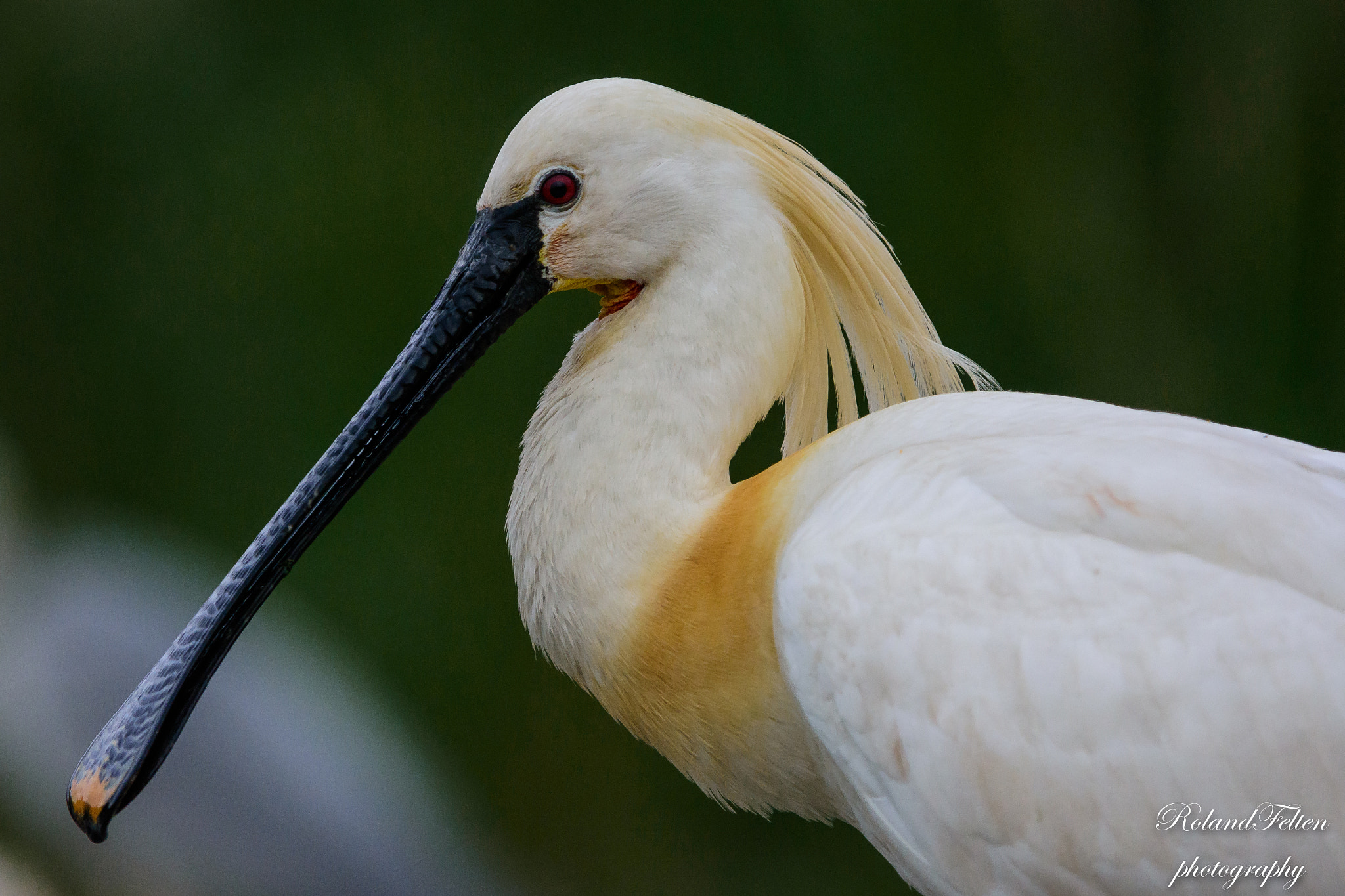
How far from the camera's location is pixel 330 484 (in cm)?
151

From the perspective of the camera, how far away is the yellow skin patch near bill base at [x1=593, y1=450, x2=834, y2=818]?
4.09 feet

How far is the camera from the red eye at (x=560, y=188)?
1.39 meters

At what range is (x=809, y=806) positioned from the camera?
133 cm

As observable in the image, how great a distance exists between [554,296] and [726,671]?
1.99 meters

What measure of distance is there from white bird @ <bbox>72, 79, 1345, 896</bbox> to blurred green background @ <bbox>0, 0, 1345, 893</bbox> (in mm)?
1587

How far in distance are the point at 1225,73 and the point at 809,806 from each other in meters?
2.53

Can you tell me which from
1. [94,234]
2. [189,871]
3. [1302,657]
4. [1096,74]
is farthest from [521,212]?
[94,234]

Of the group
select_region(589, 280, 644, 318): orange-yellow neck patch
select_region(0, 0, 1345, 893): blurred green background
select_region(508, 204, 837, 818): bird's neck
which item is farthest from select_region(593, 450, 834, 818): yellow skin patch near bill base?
select_region(0, 0, 1345, 893): blurred green background

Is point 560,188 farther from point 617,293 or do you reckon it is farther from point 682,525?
point 682,525

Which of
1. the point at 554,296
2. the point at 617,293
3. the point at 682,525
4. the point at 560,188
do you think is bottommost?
the point at 554,296

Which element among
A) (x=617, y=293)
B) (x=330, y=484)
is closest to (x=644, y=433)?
(x=617, y=293)

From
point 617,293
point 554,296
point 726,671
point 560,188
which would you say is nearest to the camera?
point 726,671

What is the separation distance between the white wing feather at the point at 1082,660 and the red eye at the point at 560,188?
0.50 metres

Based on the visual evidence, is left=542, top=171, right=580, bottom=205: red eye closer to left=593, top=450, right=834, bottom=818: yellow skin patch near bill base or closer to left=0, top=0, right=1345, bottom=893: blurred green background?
left=593, top=450, right=834, bottom=818: yellow skin patch near bill base
